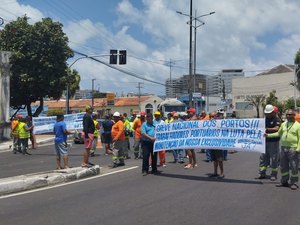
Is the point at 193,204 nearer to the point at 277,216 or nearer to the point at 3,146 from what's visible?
the point at 277,216

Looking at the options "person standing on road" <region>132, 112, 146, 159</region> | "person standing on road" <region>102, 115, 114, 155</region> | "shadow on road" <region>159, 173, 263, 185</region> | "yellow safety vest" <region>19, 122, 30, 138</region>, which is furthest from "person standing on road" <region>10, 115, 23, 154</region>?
"shadow on road" <region>159, 173, 263, 185</region>

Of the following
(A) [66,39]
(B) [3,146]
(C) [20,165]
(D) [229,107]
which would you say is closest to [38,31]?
(A) [66,39]

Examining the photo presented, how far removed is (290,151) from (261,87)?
95458 mm

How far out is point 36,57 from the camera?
36.0 m

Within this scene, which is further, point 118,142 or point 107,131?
point 107,131

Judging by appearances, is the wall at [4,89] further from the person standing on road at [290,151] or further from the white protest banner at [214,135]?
the person standing on road at [290,151]

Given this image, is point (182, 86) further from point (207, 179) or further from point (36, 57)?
point (207, 179)

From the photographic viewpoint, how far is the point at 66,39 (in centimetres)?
3762

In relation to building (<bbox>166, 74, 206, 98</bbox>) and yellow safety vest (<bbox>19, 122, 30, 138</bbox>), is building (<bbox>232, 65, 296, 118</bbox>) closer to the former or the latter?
building (<bbox>166, 74, 206, 98</bbox>)

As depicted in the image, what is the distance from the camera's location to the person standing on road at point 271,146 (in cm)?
1159

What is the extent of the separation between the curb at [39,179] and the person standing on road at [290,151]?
16.7ft

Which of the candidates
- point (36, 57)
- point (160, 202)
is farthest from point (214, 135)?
point (36, 57)

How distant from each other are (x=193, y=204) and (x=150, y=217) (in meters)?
1.35

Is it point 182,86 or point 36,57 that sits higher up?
point 182,86
